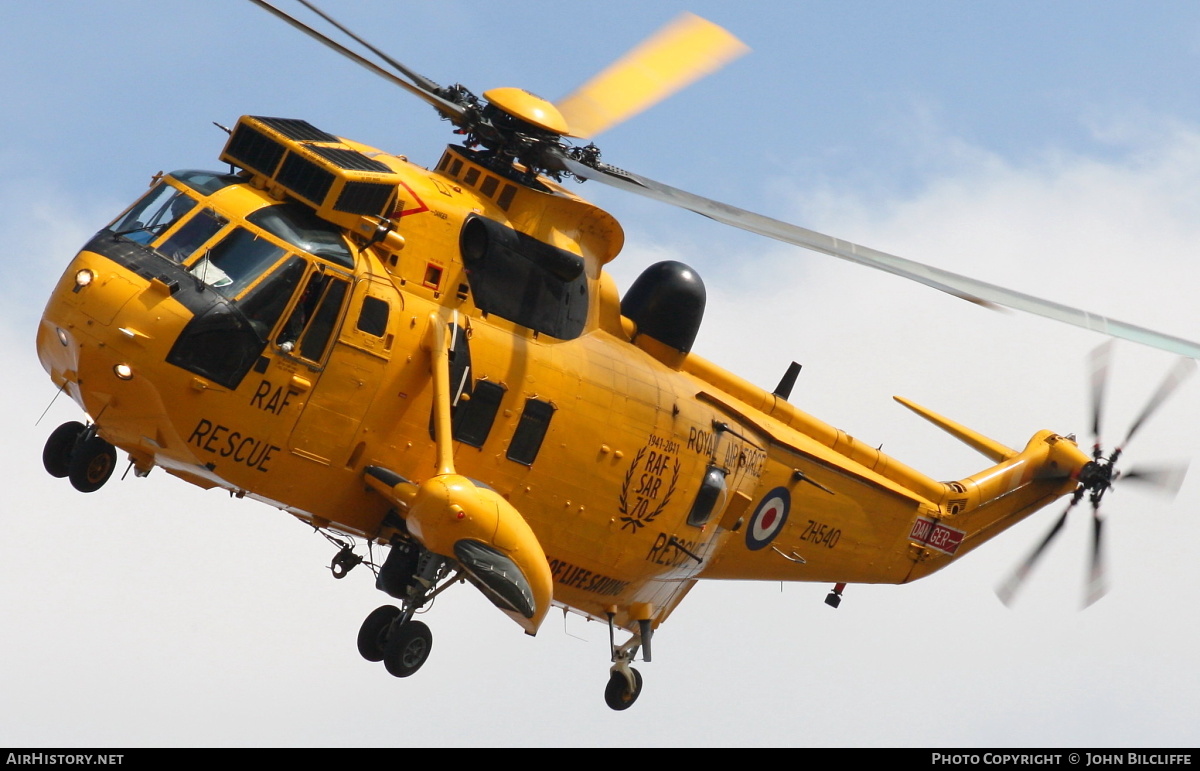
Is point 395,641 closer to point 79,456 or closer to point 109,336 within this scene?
point 79,456

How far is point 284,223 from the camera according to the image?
16.1 metres

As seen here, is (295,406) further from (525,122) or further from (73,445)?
(525,122)

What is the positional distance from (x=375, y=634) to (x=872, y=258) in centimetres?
700

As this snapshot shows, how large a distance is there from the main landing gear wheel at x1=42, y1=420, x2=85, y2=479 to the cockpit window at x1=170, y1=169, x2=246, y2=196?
9.43 ft

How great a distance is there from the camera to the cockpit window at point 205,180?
1633 cm

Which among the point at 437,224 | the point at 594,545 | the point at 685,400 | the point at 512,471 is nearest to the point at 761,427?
the point at 685,400

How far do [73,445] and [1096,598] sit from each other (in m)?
14.9

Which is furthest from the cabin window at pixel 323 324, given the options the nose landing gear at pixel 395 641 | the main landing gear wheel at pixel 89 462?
the nose landing gear at pixel 395 641

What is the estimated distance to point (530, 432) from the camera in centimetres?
1777

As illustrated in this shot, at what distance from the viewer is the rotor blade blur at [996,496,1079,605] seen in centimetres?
2362

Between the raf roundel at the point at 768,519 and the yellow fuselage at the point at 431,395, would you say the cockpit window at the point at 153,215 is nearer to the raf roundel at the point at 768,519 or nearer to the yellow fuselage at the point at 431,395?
the yellow fuselage at the point at 431,395

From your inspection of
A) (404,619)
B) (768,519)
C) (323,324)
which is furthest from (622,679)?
(323,324)

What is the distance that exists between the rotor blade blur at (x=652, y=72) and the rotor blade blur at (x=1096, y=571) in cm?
1018

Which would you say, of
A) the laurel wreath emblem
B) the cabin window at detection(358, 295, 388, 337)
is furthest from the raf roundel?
the cabin window at detection(358, 295, 388, 337)
